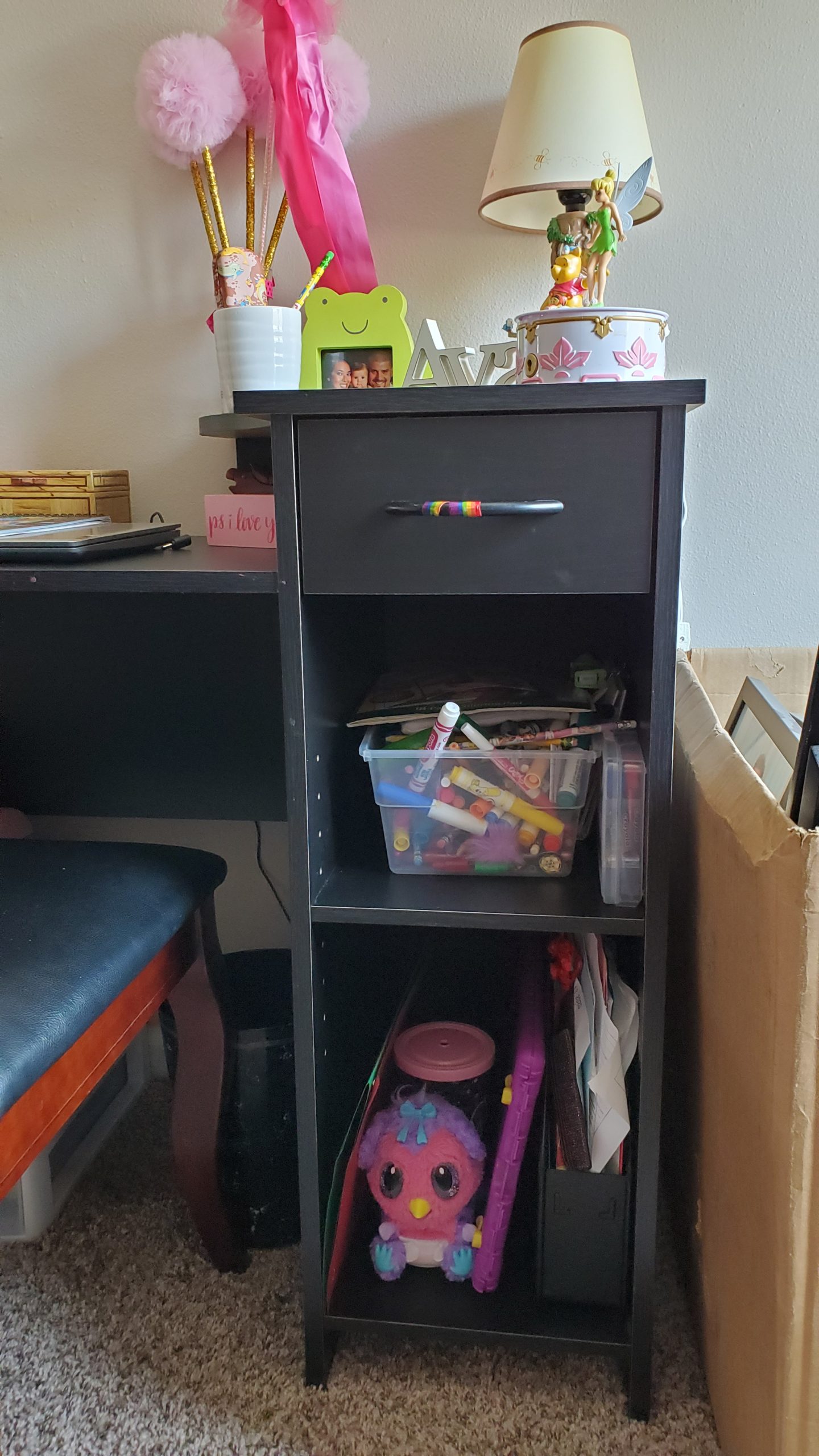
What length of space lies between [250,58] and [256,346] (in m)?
0.34

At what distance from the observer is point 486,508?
75 centimetres

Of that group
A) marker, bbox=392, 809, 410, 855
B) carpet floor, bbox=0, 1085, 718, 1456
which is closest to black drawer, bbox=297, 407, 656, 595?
marker, bbox=392, 809, 410, 855

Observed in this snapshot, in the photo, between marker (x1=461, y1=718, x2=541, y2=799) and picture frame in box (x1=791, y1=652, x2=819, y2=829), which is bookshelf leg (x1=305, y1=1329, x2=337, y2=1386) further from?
picture frame in box (x1=791, y1=652, x2=819, y2=829)

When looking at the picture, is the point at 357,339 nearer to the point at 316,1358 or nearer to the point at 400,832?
the point at 400,832

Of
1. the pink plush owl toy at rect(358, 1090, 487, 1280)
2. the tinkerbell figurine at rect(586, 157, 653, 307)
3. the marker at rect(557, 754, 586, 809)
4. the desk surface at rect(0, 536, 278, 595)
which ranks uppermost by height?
the tinkerbell figurine at rect(586, 157, 653, 307)

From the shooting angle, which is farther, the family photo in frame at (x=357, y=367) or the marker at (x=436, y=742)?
the family photo in frame at (x=357, y=367)

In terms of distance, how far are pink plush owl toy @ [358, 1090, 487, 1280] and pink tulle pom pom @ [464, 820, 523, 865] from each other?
255mm

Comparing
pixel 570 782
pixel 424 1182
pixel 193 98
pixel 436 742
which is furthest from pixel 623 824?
pixel 193 98

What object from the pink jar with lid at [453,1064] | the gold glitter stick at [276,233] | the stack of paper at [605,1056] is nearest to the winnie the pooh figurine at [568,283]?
the gold glitter stick at [276,233]

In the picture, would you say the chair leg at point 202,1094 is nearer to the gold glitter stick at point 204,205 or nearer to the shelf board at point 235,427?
the shelf board at point 235,427

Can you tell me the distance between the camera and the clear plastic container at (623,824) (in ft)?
2.75

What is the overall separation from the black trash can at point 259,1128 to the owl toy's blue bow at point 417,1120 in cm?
16

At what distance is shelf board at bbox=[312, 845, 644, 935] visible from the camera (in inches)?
33.1

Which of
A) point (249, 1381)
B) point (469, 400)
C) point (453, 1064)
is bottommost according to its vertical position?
point (249, 1381)
